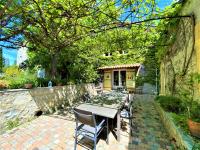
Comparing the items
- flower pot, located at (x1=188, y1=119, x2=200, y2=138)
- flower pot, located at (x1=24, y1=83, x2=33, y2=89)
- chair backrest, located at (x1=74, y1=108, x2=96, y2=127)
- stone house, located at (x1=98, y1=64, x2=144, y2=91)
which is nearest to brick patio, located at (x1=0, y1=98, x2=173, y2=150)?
chair backrest, located at (x1=74, y1=108, x2=96, y2=127)

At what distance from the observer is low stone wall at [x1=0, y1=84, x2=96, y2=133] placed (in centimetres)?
405

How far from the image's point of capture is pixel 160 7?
5.01 meters

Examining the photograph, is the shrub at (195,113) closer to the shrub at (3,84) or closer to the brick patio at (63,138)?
the brick patio at (63,138)

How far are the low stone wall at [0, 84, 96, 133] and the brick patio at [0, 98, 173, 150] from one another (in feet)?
1.61

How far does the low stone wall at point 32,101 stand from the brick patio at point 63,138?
1.61 feet

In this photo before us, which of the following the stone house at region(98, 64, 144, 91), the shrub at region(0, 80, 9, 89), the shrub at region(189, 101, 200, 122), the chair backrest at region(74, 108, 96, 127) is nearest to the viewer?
the shrub at region(189, 101, 200, 122)

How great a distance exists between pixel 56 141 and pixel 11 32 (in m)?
3.71

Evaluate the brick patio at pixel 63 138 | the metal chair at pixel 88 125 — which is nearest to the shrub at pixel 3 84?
the brick patio at pixel 63 138

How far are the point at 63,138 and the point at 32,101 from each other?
235 centimetres

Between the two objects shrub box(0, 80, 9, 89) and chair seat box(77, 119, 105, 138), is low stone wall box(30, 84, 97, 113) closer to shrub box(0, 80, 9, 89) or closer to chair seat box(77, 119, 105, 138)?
shrub box(0, 80, 9, 89)

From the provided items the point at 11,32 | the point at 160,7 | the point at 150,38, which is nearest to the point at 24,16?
the point at 11,32

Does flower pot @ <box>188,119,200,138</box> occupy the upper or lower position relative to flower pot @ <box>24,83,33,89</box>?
lower

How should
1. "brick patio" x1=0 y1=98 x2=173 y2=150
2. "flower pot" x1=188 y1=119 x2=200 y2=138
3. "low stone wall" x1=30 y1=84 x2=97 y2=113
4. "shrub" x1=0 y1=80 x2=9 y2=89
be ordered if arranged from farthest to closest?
"low stone wall" x1=30 y1=84 x2=97 y2=113 → "shrub" x1=0 y1=80 x2=9 y2=89 → "brick patio" x1=0 y1=98 x2=173 y2=150 → "flower pot" x1=188 y1=119 x2=200 y2=138

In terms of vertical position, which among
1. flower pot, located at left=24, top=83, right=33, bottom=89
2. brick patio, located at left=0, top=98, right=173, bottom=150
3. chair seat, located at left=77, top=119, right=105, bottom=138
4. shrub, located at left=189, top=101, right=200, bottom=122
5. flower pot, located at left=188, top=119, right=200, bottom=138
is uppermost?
flower pot, located at left=24, top=83, right=33, bottom=89
